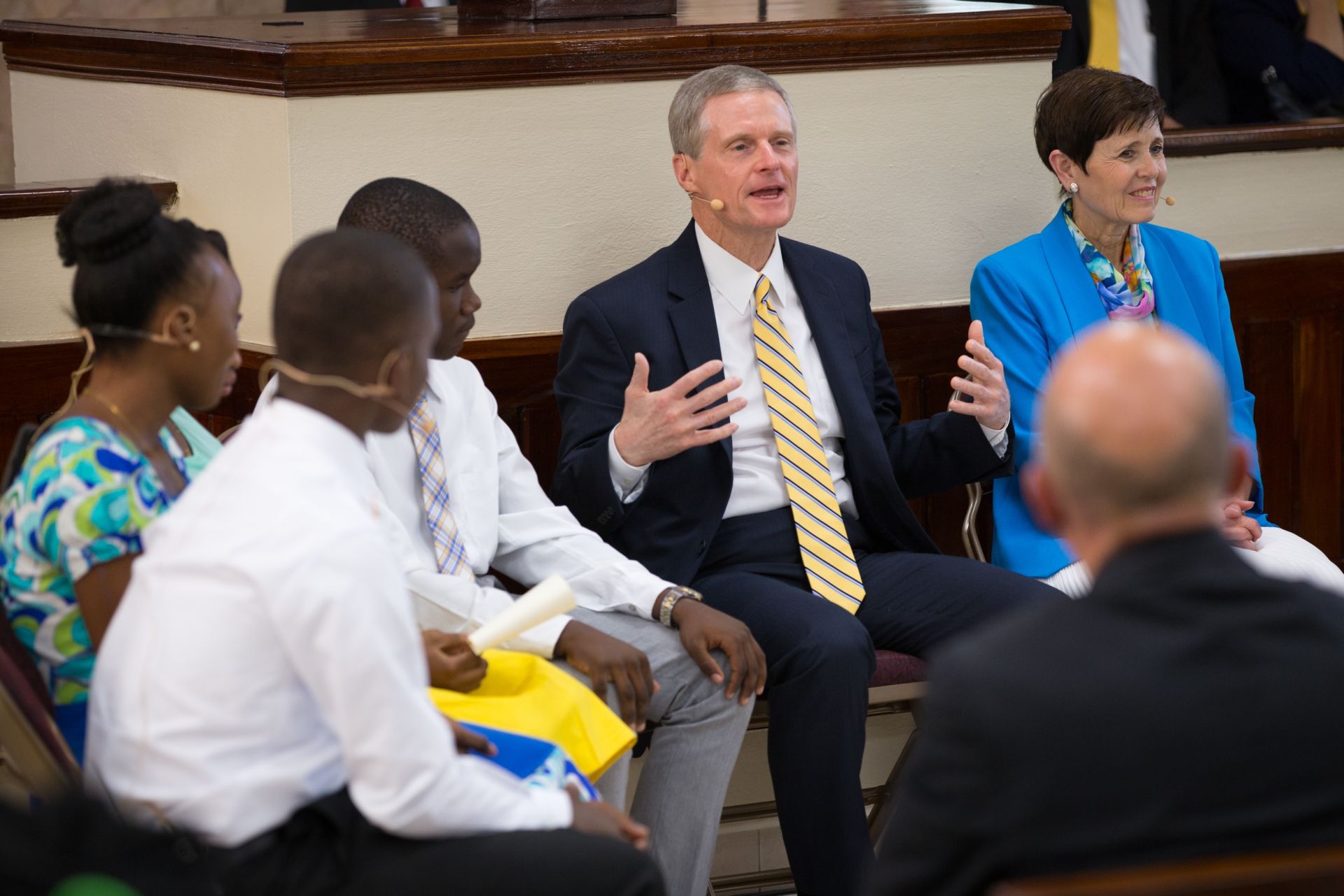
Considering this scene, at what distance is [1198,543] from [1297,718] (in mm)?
167

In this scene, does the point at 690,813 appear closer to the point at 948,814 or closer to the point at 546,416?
the point at 546,416

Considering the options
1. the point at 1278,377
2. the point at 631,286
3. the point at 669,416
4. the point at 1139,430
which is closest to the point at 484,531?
the point at 669,416

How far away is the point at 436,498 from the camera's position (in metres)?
2.57

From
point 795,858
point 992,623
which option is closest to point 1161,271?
point 992,623

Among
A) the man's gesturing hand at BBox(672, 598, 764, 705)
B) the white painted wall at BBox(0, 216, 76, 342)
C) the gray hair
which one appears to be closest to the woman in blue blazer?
the gray hair

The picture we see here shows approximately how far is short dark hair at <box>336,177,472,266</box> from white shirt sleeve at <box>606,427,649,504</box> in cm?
48

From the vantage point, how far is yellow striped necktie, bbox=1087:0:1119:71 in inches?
180

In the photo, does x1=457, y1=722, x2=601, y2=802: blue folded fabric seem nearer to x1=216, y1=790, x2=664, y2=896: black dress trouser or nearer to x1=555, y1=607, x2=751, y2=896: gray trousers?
x1=216, y1=790, x2=664, y2=896: black dress trouser

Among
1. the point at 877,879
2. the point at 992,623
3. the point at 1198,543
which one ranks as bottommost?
the point at 992,623

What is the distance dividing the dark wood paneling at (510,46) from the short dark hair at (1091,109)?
213mm

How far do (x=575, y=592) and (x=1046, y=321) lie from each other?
1193 mm

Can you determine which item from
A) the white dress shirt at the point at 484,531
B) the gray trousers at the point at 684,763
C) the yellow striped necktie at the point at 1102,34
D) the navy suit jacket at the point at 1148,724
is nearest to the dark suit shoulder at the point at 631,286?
the white dress shirt at the point at 484,531

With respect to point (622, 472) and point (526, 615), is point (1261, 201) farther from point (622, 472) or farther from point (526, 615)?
point (526, 615)

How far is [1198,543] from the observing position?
1.34 metres
